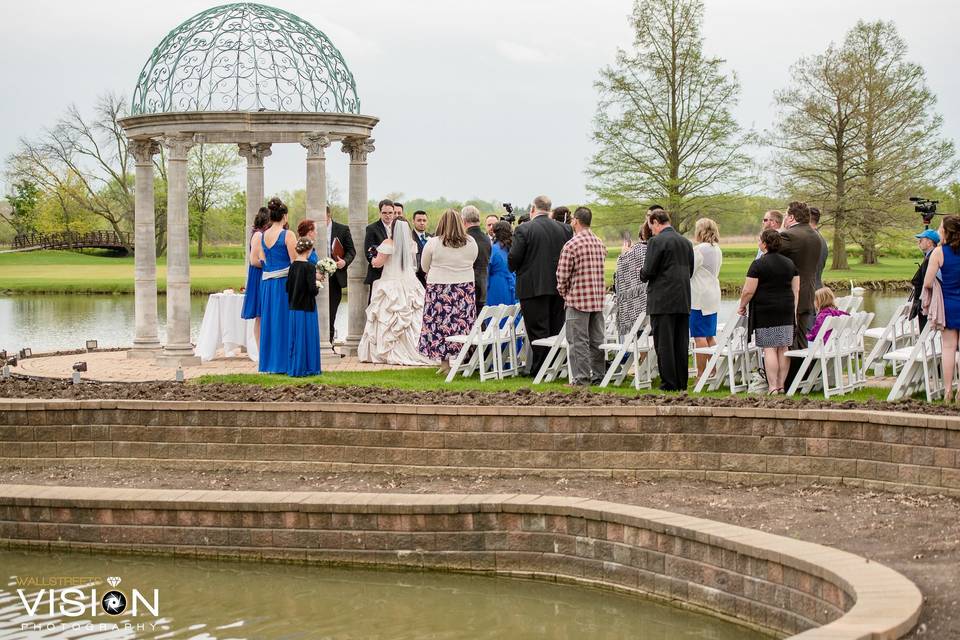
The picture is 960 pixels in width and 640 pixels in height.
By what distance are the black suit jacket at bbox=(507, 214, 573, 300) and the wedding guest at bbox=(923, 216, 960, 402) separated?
419cm

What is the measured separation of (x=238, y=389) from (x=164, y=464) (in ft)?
3.91

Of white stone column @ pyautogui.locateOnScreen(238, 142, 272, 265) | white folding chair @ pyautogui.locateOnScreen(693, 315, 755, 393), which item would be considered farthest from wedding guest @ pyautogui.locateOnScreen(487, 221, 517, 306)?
white stone column @ pyautogui.locateOnScreen(238, 142, 272, 265)

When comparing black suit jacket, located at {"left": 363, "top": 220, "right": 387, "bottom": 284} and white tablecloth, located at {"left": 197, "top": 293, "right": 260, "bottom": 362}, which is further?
white tablecloth, located at {"left": 197, "top": 293, "right": 260, "bottom": 362}

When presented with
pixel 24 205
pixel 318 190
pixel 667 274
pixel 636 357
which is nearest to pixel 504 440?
pixel 636 357

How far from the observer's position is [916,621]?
704cm

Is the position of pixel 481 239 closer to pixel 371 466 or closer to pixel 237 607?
pixel 371 466

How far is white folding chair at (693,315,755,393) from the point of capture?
13.1 metres

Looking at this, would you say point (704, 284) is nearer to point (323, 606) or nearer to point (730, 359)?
point (730, 359)

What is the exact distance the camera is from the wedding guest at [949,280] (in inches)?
471

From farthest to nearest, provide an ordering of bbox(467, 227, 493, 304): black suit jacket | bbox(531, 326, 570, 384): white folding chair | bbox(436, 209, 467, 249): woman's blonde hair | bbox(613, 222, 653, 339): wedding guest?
1. bbox(467, 227, 493, 304): black suit jacket
2. bbox(436, 209, 467, 249): woman's blonde hair
3. bbox(613, 222, 653, 339): wedding guest
4. bbox(531, 326, 570, 384): white folding chair

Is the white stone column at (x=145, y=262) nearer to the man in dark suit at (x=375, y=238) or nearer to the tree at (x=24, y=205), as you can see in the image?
the man in dark suit at (x=375, y=238)

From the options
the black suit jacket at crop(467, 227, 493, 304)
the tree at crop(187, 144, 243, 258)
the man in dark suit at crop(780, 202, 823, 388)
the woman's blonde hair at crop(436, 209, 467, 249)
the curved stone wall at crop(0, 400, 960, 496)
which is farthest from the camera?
the tree at crop(187, 144, 243, 258)

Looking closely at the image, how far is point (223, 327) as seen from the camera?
18141mm

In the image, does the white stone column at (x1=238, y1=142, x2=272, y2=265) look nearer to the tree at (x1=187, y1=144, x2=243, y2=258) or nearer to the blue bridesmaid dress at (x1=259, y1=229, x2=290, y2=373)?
the blue bridesmaid dress at (x1=259, y1=229, x2=290, y2=373)
